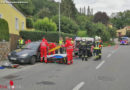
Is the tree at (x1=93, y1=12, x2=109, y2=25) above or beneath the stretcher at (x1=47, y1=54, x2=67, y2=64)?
above

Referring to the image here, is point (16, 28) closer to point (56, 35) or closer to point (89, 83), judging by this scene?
point (56, 35)

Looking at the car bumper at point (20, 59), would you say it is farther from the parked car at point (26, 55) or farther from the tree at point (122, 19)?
the tree at point (122, 19)

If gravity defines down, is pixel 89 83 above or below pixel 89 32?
below

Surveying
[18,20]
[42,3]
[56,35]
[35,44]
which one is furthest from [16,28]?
[42,3]

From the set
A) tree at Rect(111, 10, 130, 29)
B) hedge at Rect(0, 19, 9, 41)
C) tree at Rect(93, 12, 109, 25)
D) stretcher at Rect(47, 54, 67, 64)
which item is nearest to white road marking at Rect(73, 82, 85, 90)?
stretcher at Rect(47, 54, 67, 64)

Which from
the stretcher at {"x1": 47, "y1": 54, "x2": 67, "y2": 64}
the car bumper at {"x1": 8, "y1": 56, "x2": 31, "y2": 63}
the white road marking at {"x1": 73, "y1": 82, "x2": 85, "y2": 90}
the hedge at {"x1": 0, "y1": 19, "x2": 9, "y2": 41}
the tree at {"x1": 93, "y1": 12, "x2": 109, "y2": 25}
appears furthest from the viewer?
the tree at {"x1": 93, "y1": 12, "x2": 109, "y2": 25}

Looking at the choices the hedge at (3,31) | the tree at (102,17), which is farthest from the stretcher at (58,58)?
the tree at (102,17)

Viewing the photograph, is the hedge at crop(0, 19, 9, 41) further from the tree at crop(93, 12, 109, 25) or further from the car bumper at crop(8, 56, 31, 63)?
the tree at crop(93, 12, 109, 25)

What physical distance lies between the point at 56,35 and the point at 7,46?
1437 cm

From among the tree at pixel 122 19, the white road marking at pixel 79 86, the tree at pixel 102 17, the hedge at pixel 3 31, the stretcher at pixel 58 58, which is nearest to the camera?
the white road marking at pixel 79 86

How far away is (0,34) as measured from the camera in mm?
14328

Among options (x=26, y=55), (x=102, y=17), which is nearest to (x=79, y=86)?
(x=26, y=55)

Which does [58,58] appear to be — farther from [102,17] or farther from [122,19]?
[122,19]

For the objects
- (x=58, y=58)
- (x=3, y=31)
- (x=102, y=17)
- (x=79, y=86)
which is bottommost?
(x=79, y=86)
